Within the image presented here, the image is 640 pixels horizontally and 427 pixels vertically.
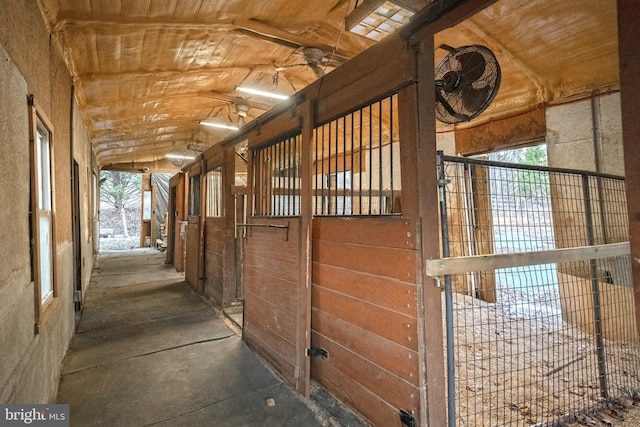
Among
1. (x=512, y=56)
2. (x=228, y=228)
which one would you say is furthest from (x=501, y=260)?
(x=228, y=228)

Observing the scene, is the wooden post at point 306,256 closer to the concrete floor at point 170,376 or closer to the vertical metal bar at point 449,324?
the concrete floor at point 170,376

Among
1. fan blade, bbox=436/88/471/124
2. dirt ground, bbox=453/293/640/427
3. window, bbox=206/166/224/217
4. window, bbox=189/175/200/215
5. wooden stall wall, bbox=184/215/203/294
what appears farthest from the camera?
window, bbox=189/175/200/215

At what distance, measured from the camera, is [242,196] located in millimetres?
4062

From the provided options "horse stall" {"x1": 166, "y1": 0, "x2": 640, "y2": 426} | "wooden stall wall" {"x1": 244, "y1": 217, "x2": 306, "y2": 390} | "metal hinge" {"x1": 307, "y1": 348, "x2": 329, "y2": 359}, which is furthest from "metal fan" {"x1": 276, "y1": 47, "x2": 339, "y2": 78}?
"metal hinge" {"x1": 307, "y1": 348, "x2": 329, "y2": 359}

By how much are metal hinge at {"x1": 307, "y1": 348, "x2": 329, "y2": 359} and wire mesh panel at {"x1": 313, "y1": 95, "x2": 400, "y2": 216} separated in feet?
3.21

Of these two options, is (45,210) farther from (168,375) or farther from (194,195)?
(194,195)

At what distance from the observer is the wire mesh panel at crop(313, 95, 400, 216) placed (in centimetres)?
181

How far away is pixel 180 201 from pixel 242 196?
2.75m

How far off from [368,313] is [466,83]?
153 cm

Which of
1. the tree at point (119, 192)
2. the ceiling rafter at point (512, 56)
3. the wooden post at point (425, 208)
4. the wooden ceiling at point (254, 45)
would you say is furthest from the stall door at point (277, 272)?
the tree at point (119, 192)

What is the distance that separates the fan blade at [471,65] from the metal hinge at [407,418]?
191 cm

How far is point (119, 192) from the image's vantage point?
19141 mm

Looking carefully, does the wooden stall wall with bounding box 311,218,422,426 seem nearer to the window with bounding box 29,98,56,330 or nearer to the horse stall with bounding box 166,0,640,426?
the horse stall with bounding box 166,0,640,426

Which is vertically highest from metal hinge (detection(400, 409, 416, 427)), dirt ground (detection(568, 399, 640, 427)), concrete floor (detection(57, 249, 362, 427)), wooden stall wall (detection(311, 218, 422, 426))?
wooden stall wall (detection(311, 218, 422, 426))
